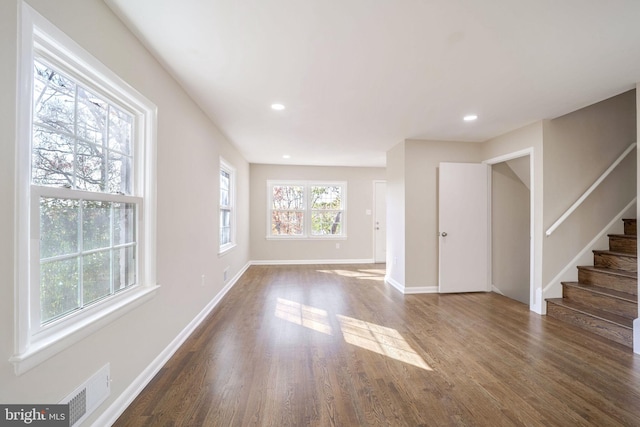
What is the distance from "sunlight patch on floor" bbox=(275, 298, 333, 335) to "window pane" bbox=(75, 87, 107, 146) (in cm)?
243

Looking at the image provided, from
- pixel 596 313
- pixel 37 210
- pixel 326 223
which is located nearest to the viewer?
pixel 37 210

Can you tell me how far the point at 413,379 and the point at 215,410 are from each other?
1367mm

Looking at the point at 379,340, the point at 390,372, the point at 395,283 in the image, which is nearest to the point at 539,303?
the point at 395,283

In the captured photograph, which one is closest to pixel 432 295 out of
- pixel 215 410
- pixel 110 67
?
pixel 215 410

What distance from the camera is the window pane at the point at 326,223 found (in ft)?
21.9

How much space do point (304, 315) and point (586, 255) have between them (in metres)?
3.54

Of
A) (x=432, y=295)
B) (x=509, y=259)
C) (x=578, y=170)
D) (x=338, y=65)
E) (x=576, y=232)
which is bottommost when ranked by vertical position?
(x=432, y=295)

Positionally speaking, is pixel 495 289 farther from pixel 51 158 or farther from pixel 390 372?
pixel 51 158

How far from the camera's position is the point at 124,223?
1837 millimetres

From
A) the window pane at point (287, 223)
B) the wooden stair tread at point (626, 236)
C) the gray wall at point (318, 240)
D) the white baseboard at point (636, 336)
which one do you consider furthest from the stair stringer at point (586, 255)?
the window pane at point (287, 223)

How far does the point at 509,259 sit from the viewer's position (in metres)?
4.43

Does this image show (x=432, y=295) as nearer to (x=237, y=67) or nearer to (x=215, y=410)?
(x=215, y=410)

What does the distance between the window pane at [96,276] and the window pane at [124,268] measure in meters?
0.07

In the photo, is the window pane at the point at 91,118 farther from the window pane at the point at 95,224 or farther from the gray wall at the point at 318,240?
the gray wall at the point at 318,240
